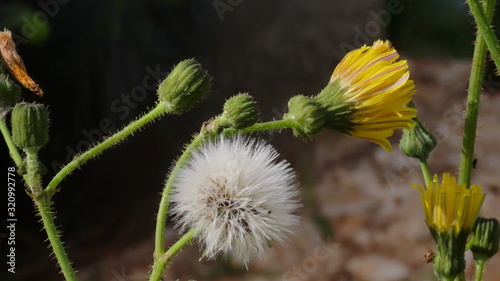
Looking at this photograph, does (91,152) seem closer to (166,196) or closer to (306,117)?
(166,196)

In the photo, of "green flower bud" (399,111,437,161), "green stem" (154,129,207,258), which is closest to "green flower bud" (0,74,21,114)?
"green stem" (154,129,207,258)

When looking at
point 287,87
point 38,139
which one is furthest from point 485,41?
point 287,87

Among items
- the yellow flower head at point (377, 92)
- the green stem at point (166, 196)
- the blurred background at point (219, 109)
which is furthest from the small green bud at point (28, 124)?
the blurred background at point (219, 109)

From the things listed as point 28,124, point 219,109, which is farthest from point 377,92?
point 219,109

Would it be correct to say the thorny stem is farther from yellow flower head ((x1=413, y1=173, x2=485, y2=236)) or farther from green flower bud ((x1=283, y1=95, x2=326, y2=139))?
green flower bud ((x1=283, y1=95, x2=326, y2=139))

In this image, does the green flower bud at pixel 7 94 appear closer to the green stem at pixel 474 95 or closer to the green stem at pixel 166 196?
the green stem at pixel 166 196

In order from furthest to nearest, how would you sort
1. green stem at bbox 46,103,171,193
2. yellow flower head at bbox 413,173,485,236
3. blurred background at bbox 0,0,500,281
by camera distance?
blurred background at bbox 0,0,500,281 → yellow flower head at bbox 413,173,485,236 → green stem at bbox 46,103,171,193

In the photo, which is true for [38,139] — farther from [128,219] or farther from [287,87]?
[287,87]
